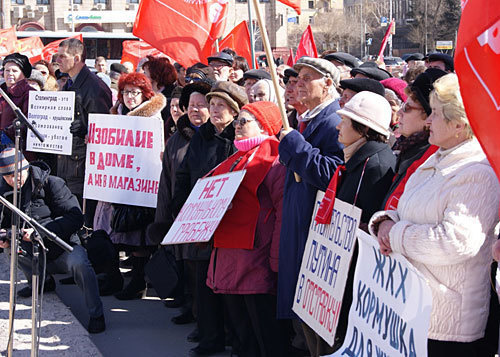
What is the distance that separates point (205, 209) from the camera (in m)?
4.72

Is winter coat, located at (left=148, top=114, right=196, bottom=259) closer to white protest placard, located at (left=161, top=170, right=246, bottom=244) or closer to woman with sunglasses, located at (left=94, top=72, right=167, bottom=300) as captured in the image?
woman with sunglasses, located at (left=94, top=72, right=167, bottom=300)

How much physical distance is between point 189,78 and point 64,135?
1561mm

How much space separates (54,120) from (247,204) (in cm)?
355

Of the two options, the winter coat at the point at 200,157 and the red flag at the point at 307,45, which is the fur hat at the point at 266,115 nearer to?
the winter coat at the point at 200,157

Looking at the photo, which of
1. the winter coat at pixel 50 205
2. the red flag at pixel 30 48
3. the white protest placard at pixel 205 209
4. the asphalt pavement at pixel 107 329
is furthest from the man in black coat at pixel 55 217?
the red flag at pixel 30 48

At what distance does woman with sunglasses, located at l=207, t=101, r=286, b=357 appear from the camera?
473 cm

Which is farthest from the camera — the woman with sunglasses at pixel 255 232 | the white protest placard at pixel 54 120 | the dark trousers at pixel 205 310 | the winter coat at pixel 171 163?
the white protest placard at pixel 54 120

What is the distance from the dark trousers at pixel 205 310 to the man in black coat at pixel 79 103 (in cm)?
272

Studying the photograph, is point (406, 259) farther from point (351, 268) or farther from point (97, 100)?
point (97, 100)

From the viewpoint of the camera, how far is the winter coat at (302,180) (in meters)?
4.02

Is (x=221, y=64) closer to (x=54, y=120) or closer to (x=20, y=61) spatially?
(x=54, y=120)

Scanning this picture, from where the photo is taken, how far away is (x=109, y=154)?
660cm

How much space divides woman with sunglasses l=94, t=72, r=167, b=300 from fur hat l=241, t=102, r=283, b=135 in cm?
188

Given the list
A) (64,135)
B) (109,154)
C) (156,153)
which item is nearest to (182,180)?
(156,153)
